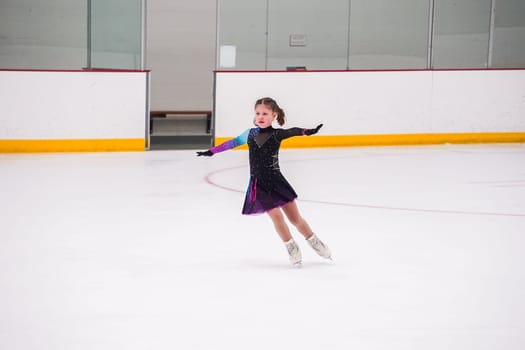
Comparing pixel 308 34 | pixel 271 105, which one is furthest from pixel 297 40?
pixel 271 105

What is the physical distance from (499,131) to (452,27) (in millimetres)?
2781

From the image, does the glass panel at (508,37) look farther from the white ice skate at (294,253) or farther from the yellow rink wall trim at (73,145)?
the white ice skate at (294,253)

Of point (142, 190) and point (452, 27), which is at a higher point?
point (452, 27)

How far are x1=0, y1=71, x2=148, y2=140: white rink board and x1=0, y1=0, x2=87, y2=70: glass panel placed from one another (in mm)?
2909

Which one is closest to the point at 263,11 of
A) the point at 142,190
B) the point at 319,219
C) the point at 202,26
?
the point at 202,26

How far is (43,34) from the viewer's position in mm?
14219

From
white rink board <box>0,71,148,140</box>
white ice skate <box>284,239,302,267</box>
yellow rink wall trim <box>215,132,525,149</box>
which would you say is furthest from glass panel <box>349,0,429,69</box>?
white ice skate <box>284,239,302,267</box>

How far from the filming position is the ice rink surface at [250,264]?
3707 millimetres

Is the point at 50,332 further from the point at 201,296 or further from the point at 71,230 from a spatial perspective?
the point at 71,230

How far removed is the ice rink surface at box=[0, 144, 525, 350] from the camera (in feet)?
12.2

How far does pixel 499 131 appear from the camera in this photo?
1330cm

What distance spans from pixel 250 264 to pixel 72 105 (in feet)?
22.4

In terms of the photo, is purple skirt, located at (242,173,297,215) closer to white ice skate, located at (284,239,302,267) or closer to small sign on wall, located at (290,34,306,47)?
white ice skate, located at (284,239,302,267)

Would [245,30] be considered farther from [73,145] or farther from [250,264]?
[250,264]
